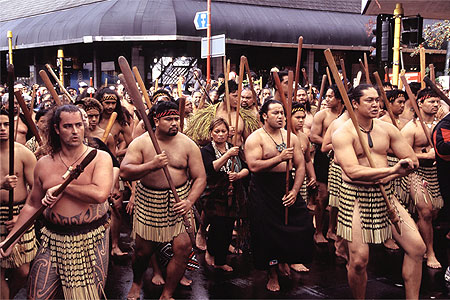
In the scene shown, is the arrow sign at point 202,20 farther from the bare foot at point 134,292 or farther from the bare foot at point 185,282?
the bare foot at point 134,292

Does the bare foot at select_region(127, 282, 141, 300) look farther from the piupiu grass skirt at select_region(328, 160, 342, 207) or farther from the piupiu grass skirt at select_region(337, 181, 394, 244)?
the piupiu grass skirt at select_region(328, 160, 342, 207)

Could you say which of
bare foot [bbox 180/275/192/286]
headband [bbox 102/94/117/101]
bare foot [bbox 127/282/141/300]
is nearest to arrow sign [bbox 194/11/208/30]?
headband [bbox 102/94/117/101]

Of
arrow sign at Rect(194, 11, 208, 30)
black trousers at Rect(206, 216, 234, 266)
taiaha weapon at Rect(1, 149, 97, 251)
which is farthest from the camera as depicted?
arrow sign at Rect(194, 11, 208, 30)

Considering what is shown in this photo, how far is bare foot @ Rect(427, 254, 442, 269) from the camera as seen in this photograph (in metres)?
6.28

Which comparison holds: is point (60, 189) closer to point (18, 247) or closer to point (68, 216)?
point (68, 216)

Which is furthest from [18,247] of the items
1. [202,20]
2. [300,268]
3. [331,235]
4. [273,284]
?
[202,20]

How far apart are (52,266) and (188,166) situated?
5.30ft

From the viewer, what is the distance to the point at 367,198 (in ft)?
15.7

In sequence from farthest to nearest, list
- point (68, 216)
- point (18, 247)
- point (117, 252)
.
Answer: point (117, 252) → point (18, 247) → point (68, 216)

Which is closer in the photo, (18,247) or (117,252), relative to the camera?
(18,247)

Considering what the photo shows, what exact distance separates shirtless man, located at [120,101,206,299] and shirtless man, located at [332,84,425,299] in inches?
51.8

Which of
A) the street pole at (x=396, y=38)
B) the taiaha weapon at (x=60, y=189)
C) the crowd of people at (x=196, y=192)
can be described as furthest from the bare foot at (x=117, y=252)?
the street pole at (x=396, y=38)

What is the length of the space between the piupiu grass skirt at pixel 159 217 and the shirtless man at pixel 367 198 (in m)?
1.46

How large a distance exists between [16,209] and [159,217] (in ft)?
3.95
